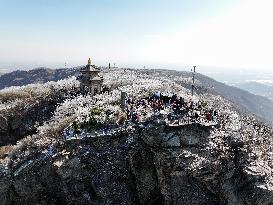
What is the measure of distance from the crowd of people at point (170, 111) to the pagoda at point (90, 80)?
53.6 feet

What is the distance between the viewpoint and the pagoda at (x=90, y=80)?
236ft

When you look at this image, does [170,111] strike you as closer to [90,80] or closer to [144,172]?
[144,172]

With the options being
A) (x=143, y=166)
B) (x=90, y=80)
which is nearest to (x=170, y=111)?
(x=143, y=166)

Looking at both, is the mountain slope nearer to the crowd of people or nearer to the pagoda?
the crowd of people

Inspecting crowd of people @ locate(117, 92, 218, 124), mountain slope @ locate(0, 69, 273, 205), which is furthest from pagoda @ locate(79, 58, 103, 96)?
mountain slope @ locate(0, 69, 273, 205)

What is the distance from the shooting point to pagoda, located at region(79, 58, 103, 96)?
236 ft

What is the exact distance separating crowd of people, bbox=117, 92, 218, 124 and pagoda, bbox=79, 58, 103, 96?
16324mm

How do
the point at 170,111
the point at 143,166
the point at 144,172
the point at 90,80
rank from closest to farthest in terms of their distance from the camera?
the point at 144,172 → the point at 143,166 → the point at 170,111 → the point at 90,80

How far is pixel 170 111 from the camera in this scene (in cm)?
5012

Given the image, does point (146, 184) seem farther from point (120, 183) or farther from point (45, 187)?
point (45, 187)

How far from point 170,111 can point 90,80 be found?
25.9 m

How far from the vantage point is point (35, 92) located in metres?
83.8

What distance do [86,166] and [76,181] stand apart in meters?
2.06

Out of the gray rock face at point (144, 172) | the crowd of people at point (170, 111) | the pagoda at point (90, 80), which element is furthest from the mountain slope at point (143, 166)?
the pagoda at point (90, 80)
